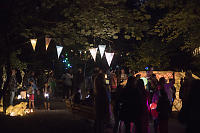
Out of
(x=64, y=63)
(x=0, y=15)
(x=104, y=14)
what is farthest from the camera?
(x=64, y=63)

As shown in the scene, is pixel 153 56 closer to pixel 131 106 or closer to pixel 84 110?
pixel 84 110

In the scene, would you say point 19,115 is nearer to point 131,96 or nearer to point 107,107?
point 107,107

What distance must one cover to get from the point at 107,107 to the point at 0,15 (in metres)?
5.19

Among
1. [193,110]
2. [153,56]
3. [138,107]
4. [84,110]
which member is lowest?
[84,110]

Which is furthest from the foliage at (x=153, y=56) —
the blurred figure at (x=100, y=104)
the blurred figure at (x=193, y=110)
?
the blurred figure at (x=193, y=110)

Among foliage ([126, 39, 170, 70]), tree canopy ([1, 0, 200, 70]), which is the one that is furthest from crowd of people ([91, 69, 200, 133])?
foliage ([126, 39, 170, 70])

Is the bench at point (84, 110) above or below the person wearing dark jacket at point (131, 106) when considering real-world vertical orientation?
below

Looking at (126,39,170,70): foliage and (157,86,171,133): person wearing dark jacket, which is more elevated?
(126,39,170,70): foliage

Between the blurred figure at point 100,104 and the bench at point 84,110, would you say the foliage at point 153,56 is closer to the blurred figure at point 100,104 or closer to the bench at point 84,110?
the bench at point 84,110

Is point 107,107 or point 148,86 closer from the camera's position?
point 107,107

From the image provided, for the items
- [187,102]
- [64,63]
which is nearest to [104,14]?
[187,102]

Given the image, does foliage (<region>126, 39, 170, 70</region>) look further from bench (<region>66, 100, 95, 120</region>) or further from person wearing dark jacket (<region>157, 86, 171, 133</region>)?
person wearing dark jacket (<region>157, 86, 171, 133</region>)

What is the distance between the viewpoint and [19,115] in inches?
533

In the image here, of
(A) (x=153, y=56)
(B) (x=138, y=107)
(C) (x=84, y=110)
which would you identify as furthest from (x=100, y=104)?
(A) (x=153, y=56)
